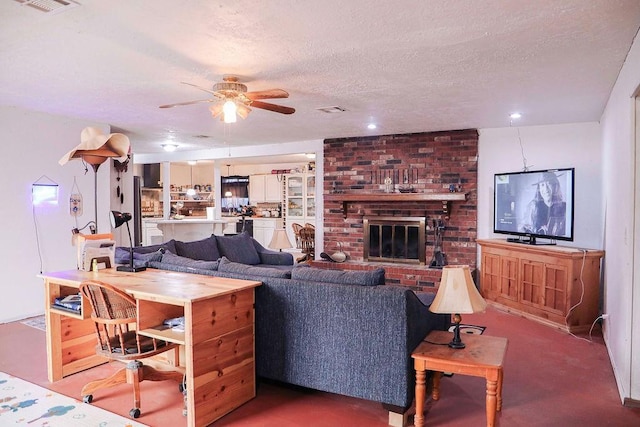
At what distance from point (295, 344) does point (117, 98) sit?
3.01 meters

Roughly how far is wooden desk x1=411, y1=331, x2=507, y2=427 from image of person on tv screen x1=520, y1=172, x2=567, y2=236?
2.73 meters

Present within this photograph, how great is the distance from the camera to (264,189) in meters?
10.7

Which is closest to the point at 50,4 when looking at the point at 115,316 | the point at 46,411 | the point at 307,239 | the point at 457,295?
the point at 115,316

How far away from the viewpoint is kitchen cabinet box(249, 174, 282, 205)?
1059 cm

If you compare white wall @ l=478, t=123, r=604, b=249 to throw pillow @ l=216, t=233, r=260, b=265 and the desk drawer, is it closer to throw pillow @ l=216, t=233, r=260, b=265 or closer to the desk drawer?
throw pillow @ l=216, t=233, r=260, b=265

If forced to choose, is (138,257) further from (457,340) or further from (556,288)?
(556,288)

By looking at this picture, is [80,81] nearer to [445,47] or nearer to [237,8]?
[237,8]

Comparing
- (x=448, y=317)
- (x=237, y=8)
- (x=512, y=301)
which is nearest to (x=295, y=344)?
(x=448, y=317)

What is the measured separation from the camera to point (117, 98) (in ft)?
13.7

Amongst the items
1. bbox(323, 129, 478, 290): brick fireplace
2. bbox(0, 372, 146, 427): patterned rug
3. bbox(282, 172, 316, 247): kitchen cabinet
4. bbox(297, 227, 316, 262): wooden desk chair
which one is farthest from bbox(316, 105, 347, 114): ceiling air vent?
bbox(282, 172, 316, 247): kitchen cabinet

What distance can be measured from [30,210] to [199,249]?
1879 mm

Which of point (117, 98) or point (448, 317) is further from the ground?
point (117, 98)

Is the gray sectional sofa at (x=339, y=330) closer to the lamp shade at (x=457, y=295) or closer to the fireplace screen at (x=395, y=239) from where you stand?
the lamp shade at (x=457, y=295)

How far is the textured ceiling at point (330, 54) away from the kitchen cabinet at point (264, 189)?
18.7 ft
